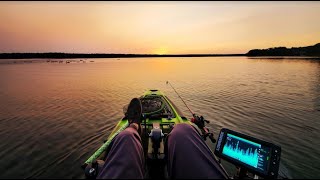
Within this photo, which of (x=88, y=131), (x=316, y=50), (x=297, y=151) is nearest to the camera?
(x=297, y=151)

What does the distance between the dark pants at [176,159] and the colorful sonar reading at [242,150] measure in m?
0.49

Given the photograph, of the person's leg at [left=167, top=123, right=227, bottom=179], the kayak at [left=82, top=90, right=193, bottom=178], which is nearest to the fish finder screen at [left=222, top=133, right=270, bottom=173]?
the person's leg at [left=167, top=123, right=227, bottom=179]

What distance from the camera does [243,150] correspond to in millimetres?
3486

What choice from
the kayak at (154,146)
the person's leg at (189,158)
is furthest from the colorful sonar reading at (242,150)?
the kayak at (154,146)

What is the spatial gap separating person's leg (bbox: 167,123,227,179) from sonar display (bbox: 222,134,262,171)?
0.49 meters

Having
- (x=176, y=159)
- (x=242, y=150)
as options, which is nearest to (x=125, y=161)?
(x=176, y=159)

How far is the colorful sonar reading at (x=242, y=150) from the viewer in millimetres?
3344

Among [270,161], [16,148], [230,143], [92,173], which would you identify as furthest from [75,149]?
[270,161]

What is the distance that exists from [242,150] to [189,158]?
107 centimetres

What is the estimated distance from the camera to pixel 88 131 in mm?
10898

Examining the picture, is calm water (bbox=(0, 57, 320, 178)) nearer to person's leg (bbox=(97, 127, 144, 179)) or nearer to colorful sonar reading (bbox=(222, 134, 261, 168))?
colorful sonar reading (bbox=(222, 134, 261, 168))

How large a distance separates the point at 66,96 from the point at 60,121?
816 cm

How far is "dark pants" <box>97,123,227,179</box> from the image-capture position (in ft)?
9.62

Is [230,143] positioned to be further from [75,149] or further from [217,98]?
[217,98]
